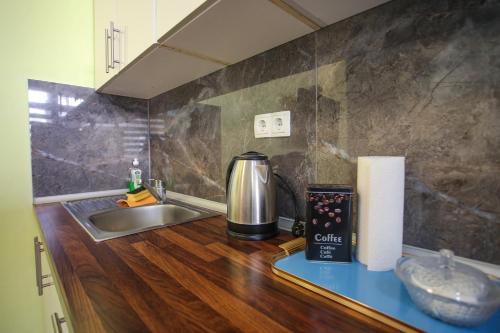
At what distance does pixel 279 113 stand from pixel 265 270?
53 cm

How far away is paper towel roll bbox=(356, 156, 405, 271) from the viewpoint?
507 mm

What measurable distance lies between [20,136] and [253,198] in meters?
1.36

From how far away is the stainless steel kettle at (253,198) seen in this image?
2.44ft

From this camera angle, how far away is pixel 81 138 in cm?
145

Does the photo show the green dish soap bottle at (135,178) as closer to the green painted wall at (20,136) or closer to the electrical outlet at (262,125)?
the green painted wall at (20,136)

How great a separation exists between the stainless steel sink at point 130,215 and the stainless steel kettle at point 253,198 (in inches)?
12.8

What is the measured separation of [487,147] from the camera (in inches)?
19.0

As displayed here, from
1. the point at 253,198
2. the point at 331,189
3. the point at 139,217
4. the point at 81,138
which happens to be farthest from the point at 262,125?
the point at 81,138

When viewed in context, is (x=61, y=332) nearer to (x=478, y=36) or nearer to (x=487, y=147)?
(x=487, y=147)

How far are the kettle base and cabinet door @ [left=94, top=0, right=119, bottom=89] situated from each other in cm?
93

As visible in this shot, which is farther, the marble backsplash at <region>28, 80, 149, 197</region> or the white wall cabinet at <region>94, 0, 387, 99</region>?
the marble backsplash at <region>28, 80, 149, 197</region>

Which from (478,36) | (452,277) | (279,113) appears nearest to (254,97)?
(279,113)

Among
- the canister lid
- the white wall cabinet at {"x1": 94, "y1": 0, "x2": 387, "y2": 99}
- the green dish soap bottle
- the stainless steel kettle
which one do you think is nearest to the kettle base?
the stainless steel kettle

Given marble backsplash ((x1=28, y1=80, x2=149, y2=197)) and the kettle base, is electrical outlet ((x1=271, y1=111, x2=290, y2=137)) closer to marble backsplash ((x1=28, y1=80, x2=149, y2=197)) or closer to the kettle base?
the kettle base
